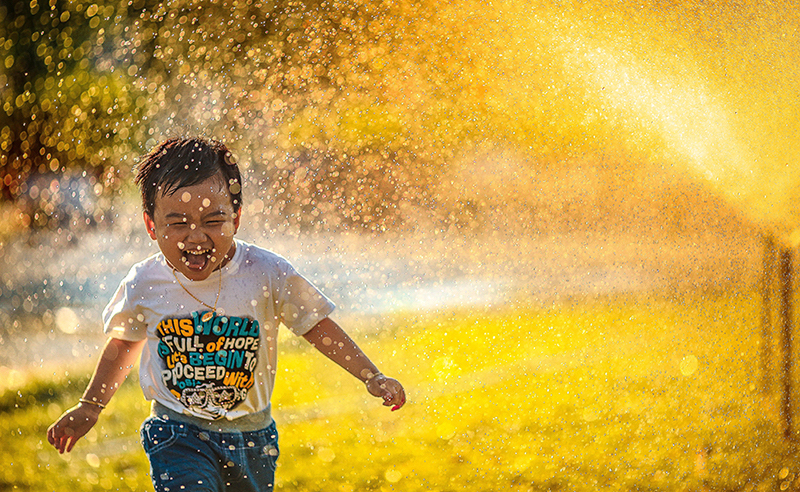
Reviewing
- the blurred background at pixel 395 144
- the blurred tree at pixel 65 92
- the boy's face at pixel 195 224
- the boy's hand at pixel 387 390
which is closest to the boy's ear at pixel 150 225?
the boy's face at pixel 195 224

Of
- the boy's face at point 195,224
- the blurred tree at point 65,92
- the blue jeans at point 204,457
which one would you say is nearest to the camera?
the boy's face at point 195,224

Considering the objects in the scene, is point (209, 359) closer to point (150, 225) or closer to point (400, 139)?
point (150, 225)

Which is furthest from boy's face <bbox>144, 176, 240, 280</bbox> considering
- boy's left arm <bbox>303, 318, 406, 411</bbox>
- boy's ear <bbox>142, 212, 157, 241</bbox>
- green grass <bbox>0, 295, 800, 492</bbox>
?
green grass <bbox>0, 295, 800, 492</bbox>

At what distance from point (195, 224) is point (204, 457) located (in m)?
0.52

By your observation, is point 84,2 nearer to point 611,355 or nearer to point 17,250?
point 17,250

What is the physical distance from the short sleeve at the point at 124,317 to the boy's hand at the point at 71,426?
0.19 m

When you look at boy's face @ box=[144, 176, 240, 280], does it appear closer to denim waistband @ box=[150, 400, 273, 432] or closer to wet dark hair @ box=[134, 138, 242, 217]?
wet dark hair @ box=[134, 138, 242, 217]

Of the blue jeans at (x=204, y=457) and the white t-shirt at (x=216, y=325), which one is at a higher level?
the white t-shirt at (x=216, y=325)

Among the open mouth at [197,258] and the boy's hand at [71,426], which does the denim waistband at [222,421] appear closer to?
the boy's hand at [71,426]

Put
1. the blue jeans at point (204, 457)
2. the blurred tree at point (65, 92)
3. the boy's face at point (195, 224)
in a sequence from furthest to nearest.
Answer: the blurred tree at point (65, 92) < the blue jeans at point (204, 457) < the boy's face at point (195, 224)

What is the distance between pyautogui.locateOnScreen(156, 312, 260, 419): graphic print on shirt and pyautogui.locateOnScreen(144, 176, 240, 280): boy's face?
0.44 ft

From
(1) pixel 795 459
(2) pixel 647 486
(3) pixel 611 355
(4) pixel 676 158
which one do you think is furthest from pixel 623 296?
(1) pixel 795 459

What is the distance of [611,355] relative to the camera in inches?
77.3

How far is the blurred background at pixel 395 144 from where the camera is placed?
1726 mm
